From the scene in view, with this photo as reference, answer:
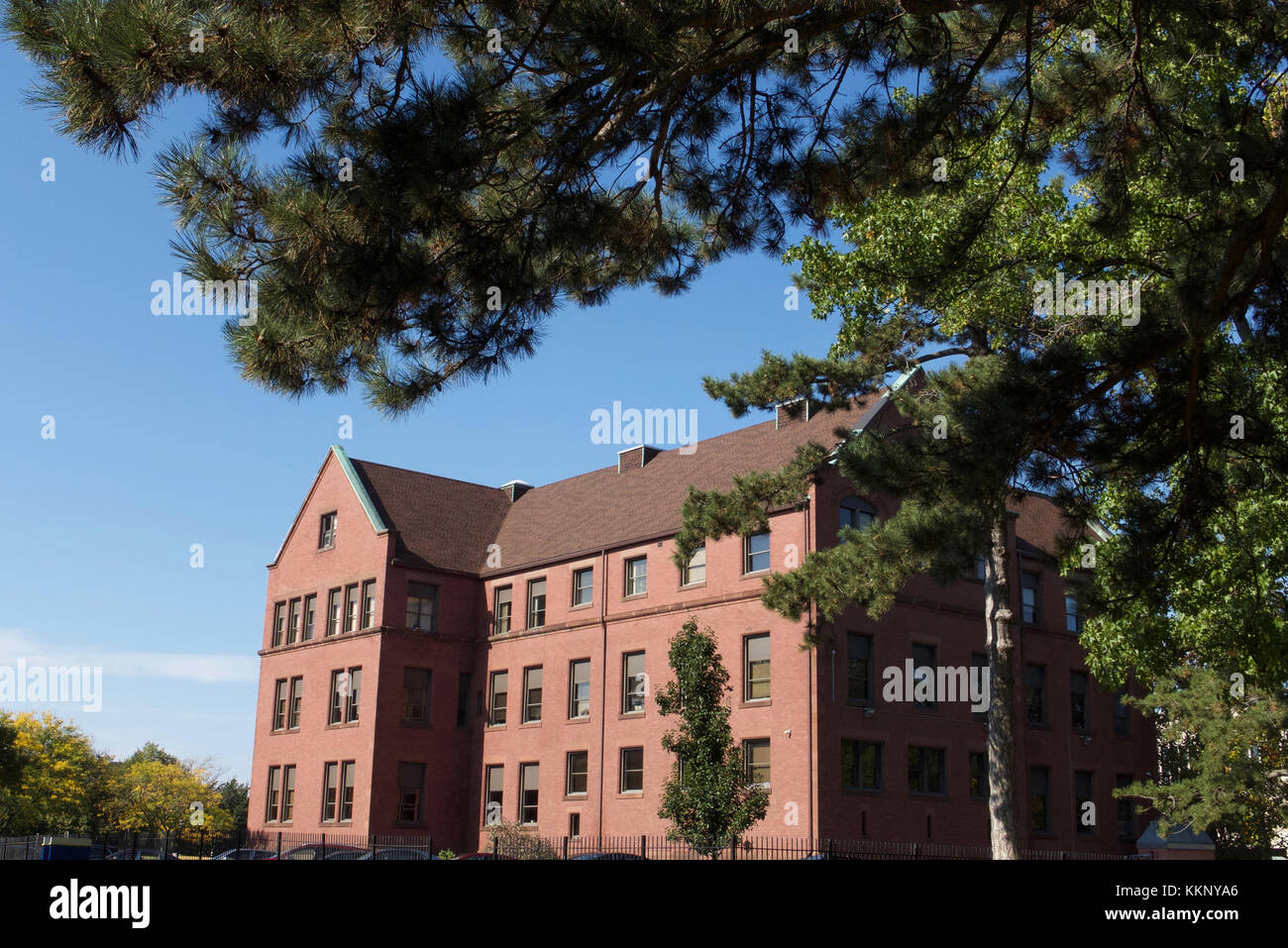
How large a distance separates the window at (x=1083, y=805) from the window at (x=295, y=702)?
29371mm

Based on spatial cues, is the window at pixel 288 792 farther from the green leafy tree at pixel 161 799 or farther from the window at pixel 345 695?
the green leafy tree at pixel 161 799

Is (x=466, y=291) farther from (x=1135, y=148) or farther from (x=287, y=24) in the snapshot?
(x=1135, y=148)

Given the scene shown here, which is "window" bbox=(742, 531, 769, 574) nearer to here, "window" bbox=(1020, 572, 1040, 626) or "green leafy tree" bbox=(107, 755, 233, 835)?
"window" bbox=(1020, 572, 1040, 626)

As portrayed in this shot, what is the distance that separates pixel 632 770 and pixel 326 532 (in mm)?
18147

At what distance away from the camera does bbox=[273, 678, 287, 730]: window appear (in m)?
48.4

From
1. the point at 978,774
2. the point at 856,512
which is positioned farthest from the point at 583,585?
the point at 978,774

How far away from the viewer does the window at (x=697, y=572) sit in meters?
38.8

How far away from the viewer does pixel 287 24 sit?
8.62 metres

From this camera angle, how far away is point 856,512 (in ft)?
122

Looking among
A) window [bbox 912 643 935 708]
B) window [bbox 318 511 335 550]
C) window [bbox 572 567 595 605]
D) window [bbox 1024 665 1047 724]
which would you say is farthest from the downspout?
window [bbox 1024 665 1047 724]

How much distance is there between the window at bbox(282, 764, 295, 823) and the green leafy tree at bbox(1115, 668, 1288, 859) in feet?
99.9
